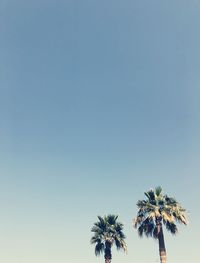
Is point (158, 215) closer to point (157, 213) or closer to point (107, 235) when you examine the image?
point (157, 213)

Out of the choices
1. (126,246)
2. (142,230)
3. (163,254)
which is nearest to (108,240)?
(126,246)

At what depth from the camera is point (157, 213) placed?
35500 mm

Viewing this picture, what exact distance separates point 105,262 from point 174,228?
948cm

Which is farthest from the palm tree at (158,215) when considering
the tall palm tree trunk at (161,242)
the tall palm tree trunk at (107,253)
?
the tall palm tree trunk at (107,253)

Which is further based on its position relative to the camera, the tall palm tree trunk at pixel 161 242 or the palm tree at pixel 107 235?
the palm tree at pixel 107 235

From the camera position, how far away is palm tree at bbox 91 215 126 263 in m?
40.0

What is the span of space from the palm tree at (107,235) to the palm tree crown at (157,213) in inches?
219

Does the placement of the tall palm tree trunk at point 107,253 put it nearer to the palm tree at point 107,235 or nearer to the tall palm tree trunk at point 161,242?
the palm tree at point 107,235

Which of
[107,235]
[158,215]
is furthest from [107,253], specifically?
[158,215]

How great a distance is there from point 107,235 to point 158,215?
27.9 feet

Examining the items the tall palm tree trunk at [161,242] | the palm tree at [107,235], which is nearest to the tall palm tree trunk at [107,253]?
the palm tree at [107,235]

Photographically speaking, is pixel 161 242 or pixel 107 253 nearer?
pixel 161 242

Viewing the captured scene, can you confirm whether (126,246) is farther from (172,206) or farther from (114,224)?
(172,206)

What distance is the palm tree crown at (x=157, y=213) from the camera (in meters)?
35.2
